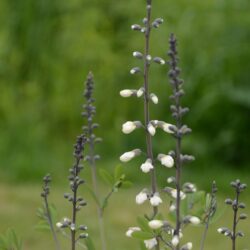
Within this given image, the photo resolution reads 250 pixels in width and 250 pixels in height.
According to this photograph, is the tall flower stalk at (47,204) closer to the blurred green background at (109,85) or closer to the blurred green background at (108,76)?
the blurred green background at (109,85)

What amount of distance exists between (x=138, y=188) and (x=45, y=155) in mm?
1056

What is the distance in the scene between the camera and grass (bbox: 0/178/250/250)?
5121mm

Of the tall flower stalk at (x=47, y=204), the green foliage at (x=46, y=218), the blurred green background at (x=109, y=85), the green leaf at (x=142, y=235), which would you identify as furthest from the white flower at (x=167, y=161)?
the blurred green background at (x=109, y=85)

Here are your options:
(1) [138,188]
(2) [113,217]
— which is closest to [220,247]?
(2) [113,217]

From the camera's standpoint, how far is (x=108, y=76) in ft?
26.0

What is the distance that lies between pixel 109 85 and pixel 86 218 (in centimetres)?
241

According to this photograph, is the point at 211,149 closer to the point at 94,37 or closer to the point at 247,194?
the point at 247,194

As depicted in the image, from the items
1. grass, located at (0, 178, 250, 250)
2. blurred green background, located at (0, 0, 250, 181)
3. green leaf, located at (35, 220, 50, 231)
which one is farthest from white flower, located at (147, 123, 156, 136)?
blurred green background, located at (0, 0, 250, 181)

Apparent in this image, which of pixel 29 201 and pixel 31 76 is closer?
pixel 29 201

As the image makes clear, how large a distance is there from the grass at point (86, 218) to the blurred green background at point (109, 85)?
2 centimetres

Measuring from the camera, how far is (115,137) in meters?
7.38

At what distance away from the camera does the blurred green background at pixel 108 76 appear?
22.9 feet

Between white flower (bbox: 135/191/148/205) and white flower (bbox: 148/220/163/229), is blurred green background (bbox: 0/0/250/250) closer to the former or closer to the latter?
white flower (bbox: 135/191/148/205)

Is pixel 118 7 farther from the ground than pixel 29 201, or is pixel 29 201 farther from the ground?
pixel 118 7
